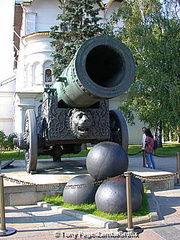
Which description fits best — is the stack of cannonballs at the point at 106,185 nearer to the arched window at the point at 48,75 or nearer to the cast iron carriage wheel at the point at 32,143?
the cast iron carriage wheel at the point at 32,143

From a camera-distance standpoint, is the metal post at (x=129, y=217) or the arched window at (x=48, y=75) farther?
the arched window at (x=48, y=75)

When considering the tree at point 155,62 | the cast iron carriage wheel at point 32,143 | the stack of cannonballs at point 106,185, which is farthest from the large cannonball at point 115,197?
the tree at point 155,62

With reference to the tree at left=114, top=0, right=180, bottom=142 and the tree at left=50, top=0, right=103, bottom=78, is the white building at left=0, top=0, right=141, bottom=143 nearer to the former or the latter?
the tree at left=50, top=0, right=103, bottom=78

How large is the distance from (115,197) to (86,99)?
2.11m

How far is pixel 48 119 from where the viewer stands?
254 inches

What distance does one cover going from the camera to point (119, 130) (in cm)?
724

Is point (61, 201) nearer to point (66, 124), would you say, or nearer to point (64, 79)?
point (66, 124)

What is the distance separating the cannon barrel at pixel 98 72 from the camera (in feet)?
16.8

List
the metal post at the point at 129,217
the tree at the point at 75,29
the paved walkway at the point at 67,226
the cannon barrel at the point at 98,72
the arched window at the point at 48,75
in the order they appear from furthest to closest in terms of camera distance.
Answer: the arched window at the point at 48,75 → the tree at the point at 75,29 → the cannon barrel at the point at 98,72 → the metal post at the point at 129,217 → the paved walkway at the point at 67,226

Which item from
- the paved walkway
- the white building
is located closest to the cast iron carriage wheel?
the paved walkway

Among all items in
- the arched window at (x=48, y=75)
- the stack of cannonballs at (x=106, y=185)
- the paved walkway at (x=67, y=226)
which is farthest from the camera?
the arched window at (x=48, y=75)

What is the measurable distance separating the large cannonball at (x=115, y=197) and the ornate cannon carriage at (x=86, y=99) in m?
1.57

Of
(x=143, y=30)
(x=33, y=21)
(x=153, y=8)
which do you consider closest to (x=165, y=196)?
(x=143, y=30)

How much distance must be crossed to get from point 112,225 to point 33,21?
78.8 ft
